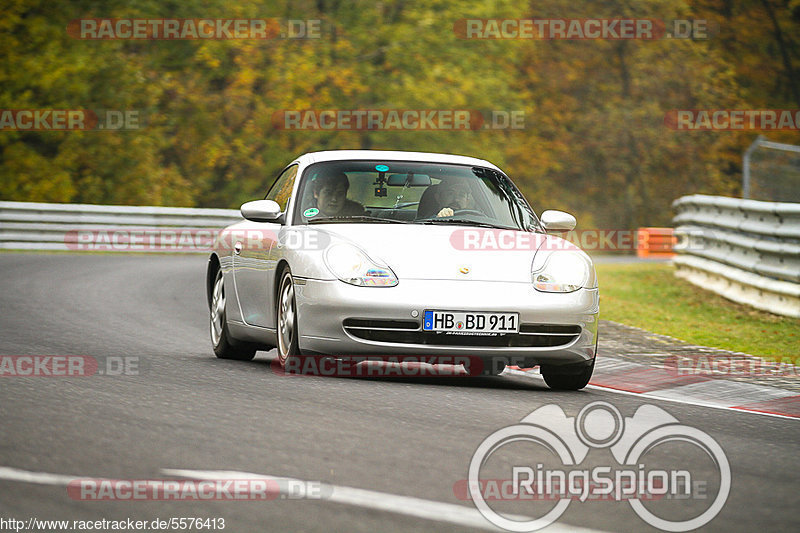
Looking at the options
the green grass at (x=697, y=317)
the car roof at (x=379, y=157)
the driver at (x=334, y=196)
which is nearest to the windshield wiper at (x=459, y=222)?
the driver at (x=334, y=196)

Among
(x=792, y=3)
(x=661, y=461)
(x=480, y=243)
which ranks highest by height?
(x=792, y=3)

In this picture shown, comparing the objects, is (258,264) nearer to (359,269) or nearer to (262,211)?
(262,211)

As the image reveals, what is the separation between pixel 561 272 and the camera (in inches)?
340

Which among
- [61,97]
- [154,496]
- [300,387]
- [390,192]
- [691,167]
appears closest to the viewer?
[154,496]

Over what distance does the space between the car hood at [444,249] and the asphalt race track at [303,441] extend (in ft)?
2.36

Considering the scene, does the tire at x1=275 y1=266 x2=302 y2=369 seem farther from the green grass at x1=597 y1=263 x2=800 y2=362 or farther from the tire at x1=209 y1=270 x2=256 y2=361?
the green grass at x1=597 y1=263 x2=800 y2=362

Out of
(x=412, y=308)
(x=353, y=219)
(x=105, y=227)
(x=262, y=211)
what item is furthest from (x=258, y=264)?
(x=105, y=227)

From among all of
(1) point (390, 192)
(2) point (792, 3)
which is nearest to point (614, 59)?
(2) point (792, 3)

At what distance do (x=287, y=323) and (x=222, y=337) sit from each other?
5.10ft

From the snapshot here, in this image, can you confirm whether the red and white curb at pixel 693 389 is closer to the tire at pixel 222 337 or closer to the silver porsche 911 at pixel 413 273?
the silver porsche 911 at pixel 413 273

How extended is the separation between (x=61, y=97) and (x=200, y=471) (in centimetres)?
3311

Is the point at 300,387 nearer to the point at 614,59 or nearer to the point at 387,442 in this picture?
the point at 387,442

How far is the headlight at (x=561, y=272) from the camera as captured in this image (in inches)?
336

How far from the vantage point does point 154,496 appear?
488 centimetres
